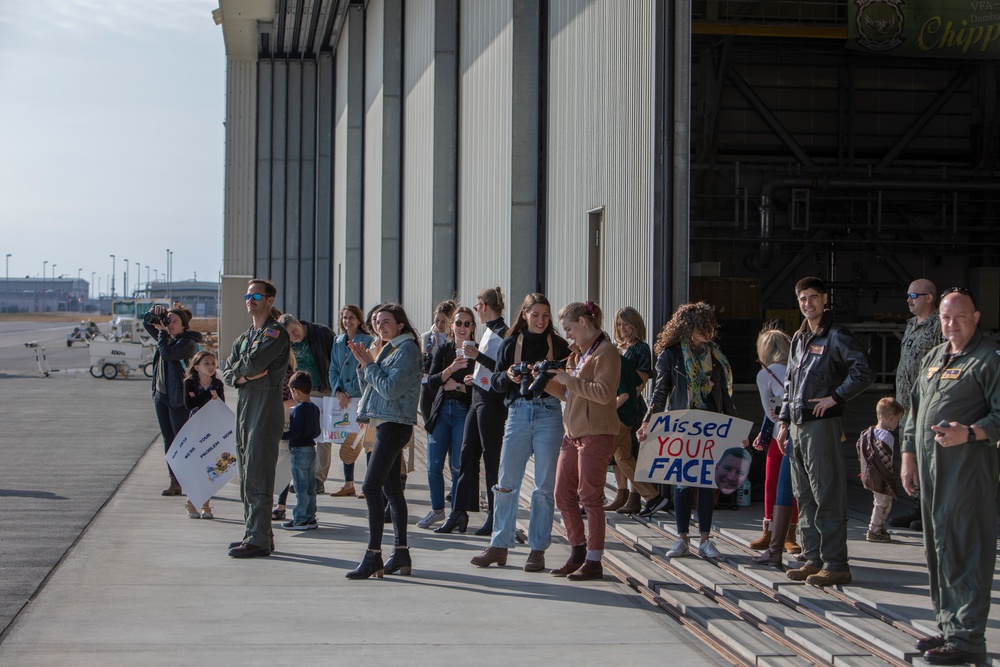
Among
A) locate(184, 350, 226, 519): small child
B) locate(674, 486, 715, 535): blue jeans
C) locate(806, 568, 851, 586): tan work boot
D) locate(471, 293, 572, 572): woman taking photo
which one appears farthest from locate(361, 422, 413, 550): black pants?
locate(184, 350, 226, 519): small child

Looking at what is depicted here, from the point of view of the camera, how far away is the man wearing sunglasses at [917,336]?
8.41 m

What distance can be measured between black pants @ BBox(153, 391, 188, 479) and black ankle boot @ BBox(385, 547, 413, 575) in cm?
396

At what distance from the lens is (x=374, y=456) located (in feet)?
25.4

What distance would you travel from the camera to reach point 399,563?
25.9 ft

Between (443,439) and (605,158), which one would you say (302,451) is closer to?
(443,439)

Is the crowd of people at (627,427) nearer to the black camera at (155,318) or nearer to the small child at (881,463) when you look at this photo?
the small child at (881,463)

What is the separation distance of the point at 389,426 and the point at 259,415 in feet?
3.88

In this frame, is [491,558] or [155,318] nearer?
[491,558]

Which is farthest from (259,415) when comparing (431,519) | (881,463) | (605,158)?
(605,158)

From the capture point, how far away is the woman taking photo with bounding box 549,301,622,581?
756cm

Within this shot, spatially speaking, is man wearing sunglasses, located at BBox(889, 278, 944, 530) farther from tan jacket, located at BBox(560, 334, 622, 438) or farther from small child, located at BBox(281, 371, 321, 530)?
small child, located at BBox(281, 371, 321, 530)

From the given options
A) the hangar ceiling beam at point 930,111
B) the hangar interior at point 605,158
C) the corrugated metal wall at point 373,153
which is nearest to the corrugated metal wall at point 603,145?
the hangar interior at point 605,158

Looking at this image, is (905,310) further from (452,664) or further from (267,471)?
(452,664)

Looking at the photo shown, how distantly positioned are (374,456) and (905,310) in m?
24.0
